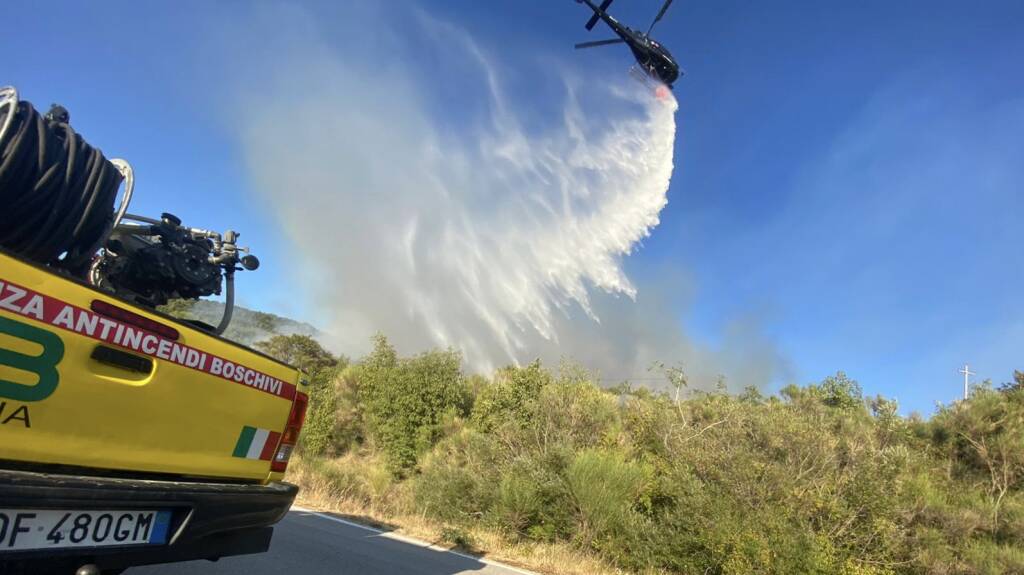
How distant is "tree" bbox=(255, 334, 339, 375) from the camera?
36000 millimetres

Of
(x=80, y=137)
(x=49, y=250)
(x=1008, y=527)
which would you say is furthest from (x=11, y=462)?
(x=1008, y=527)

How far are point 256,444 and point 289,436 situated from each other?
0.30m

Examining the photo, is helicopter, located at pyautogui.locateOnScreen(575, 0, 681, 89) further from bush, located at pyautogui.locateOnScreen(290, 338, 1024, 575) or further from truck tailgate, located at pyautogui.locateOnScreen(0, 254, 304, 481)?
truck tailgate, located at pyautogui.locateOnScreen(0, 254, 304, 481)

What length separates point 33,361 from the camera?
97.0 inches

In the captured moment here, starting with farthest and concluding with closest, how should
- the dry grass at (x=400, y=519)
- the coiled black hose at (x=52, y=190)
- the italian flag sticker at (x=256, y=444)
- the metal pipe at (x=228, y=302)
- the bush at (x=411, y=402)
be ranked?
the bush at (x=411, y=402)
the dry grass at (x=400, y=519)
the metal pipe at (x=228, y=302)
the italian flag sticker at (x=256, y=444)
the coiled black hose at (x=52, y=190)

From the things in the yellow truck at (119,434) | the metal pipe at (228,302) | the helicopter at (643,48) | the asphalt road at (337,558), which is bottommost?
the asphalt road at (337,558)

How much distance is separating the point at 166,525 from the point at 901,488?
9.13m

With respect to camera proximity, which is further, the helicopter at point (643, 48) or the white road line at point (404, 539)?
the helicopter at point (643, 48)

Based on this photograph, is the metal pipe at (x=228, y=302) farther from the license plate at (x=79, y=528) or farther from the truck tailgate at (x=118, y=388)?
the license plate at (x=79, y=528)

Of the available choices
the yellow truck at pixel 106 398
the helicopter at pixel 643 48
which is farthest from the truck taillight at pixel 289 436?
the helicopter at pixel 643 48

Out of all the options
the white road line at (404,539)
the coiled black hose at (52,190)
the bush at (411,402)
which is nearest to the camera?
the coiled black hose at (52,190)

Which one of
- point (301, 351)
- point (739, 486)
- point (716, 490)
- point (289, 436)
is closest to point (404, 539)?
point (716, 490)

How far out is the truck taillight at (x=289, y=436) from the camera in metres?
3.99

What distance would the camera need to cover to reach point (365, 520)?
935 cm
